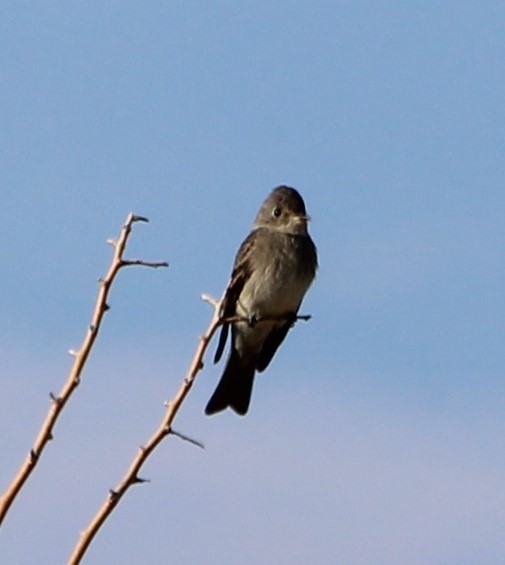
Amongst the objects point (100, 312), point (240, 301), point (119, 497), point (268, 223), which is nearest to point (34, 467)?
point (119, 497)

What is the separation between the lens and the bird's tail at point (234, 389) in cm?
1184

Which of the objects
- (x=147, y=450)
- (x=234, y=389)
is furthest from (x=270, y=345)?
(x=147, y=450)

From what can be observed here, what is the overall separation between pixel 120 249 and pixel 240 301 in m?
8.14

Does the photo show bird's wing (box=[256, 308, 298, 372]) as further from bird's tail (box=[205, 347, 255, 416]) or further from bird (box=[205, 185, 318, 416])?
bird's tail (box=[205, 347, 255, 416])

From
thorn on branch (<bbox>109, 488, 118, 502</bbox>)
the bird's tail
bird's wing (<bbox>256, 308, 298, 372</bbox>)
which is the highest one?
bird's wing (<bbox>256, 308, 298, 372</bbox>)

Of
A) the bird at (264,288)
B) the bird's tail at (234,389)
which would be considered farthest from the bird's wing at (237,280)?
the bird's tail at (234,389)

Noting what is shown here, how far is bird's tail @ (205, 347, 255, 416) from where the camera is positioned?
11.8m

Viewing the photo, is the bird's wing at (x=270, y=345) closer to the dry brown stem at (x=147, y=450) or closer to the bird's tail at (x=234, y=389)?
the bird's tail at (x=234, y=389)

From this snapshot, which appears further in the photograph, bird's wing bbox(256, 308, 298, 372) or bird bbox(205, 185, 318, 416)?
bird's wing bbox(256, 308, 298, 372)

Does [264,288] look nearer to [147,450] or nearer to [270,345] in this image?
[270,345]

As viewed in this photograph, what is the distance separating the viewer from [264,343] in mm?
12375

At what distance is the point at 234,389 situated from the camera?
1199cm

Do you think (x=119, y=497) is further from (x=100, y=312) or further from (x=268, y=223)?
(x=268, y=223)

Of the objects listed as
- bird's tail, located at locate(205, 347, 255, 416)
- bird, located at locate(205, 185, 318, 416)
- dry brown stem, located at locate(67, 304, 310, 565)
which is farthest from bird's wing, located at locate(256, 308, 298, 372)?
dry brown stem, located at locate(67, 304, 310, 565)
